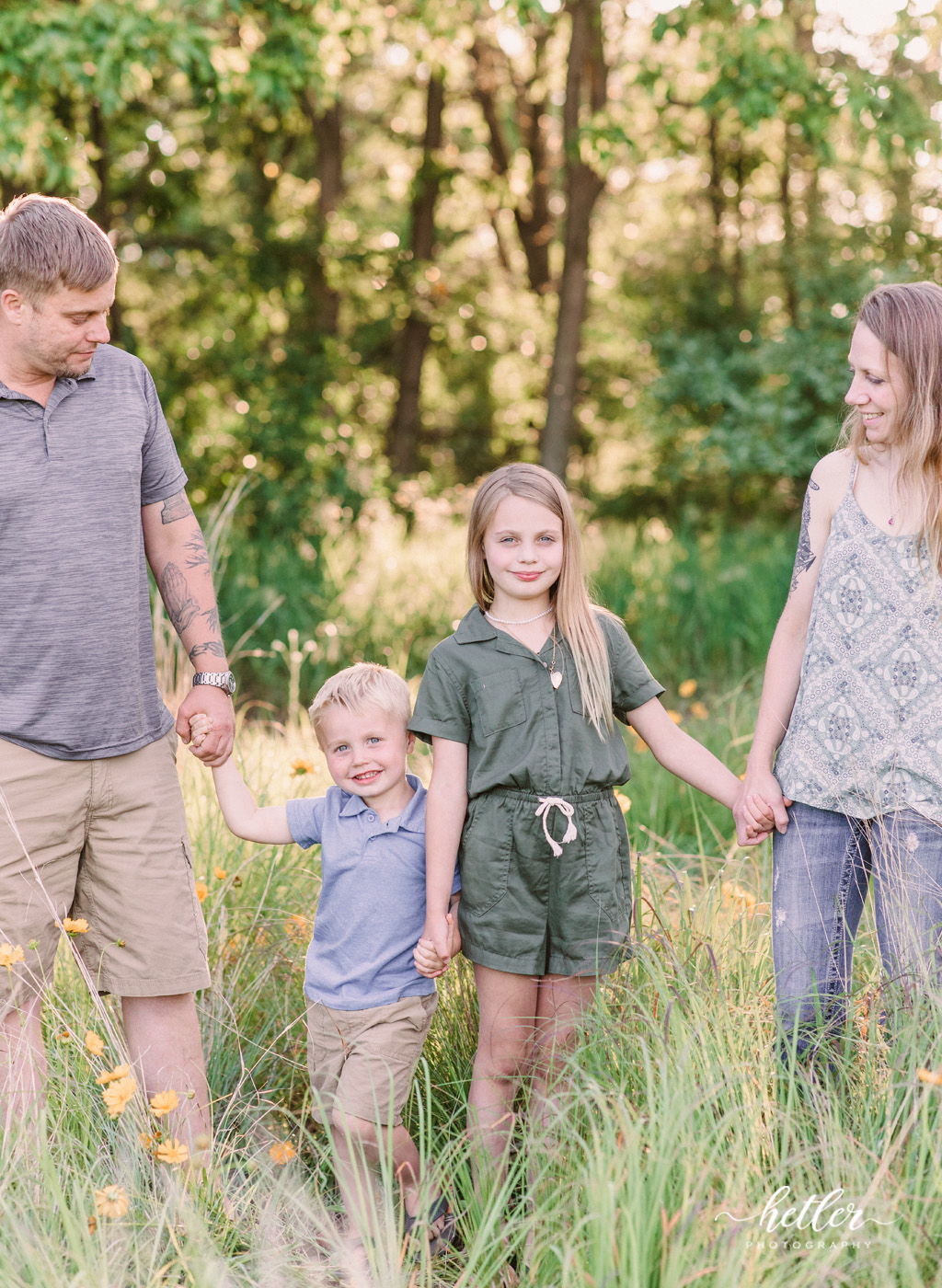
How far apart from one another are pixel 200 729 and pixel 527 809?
0.75 metres

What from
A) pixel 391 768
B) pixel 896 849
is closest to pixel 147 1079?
pixel 391 768

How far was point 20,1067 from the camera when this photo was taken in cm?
239

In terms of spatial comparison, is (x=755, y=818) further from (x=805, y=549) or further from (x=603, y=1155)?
(x=603, y=1155)

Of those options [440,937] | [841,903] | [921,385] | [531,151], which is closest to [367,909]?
[440,937]

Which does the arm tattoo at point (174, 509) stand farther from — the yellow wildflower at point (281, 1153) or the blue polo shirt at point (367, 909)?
the yellow wildflower at point (281, 1153)

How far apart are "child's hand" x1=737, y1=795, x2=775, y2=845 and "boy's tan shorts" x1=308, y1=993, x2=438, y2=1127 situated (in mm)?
762

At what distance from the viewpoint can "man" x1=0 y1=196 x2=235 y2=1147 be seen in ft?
7.80

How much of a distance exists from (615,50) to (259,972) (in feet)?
43.2

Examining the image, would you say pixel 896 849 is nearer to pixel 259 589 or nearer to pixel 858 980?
pixel 858 980

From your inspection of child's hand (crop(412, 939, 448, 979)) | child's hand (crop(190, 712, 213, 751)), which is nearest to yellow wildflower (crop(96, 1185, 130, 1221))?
child's hand (crop(412, 939, 448, 979))

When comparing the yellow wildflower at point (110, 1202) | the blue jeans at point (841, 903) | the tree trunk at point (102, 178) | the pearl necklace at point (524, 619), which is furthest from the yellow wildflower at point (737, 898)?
the tree trunk at point (102, 178)

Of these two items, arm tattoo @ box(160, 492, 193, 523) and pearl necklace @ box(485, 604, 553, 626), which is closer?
pearl necklace @ box(485, 604, 553, 626)

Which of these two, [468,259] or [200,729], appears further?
[468,259]

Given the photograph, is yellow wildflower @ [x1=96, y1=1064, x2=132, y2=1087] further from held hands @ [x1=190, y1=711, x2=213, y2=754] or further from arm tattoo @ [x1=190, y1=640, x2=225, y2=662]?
arm tattoo @ [x1=190, y1=640, x2=225, y2=662]
